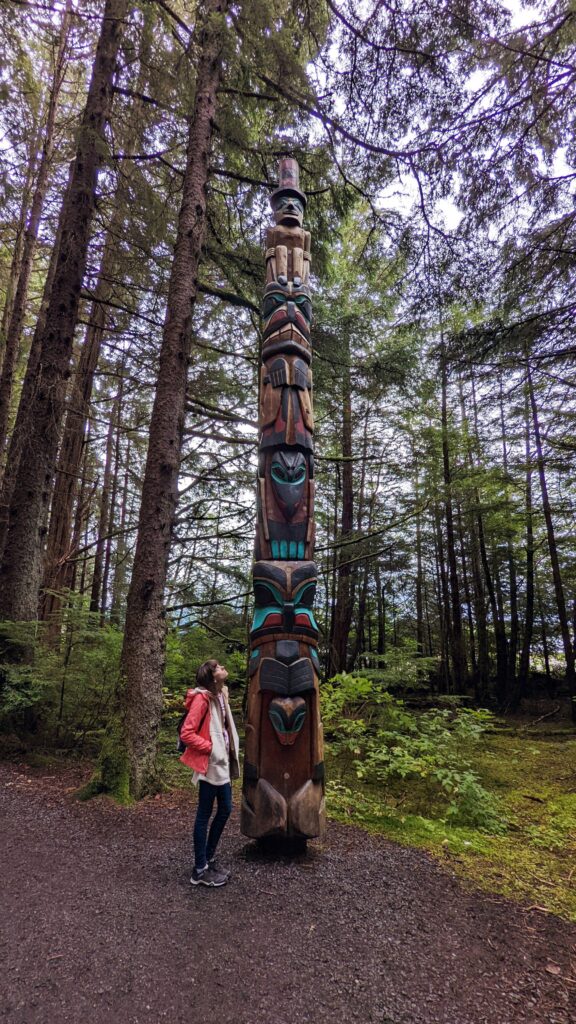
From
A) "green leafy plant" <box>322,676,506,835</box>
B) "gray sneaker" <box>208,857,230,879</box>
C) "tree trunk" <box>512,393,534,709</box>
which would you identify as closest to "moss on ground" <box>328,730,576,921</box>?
"green leafy plant" <box>322,676,506,835</box>

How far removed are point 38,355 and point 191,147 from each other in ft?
10.8

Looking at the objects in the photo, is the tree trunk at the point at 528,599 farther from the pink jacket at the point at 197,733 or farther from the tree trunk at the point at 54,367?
the pink jacket at the point at 197,733

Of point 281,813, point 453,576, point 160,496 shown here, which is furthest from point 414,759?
point 453,576

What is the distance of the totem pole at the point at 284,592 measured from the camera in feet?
11.7

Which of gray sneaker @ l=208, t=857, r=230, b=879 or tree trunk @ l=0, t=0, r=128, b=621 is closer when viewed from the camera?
gray sneaker @ l=208, t=857, r=230, b=879

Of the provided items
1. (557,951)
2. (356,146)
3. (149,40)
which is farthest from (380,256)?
(557,951)

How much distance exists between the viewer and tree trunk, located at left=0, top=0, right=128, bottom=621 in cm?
605

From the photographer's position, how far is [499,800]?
5184 millimetres

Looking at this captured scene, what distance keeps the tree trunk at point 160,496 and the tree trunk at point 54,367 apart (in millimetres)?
1486

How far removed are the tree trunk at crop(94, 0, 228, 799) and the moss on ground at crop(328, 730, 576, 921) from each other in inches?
80.2

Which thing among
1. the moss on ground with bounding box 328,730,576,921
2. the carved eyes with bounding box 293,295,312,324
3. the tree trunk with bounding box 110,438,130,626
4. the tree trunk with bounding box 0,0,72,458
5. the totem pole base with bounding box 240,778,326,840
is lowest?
the moss on ground with bounding box 328,730,576,921

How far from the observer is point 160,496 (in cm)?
501

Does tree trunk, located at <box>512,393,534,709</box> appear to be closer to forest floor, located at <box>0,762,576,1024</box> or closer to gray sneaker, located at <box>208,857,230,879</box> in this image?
forest floor, located at <box>0,762,576,1024</box>

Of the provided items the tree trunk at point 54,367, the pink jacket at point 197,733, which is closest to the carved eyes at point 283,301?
the tree trunk at point 54,367
